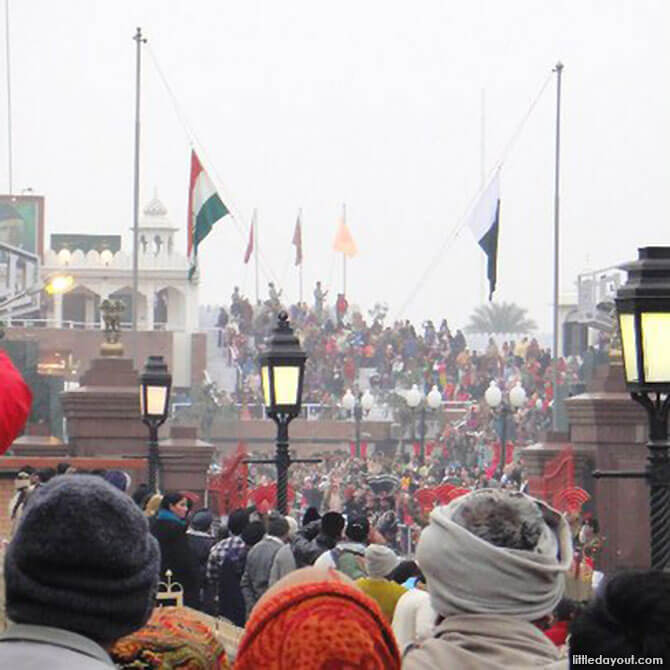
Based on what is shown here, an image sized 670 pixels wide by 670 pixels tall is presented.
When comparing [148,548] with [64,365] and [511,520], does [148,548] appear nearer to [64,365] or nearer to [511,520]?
[511,520]

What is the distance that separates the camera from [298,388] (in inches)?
622

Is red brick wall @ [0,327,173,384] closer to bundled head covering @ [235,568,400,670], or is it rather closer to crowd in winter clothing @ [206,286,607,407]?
crowd in winter clothing @ [206,286,607,407]

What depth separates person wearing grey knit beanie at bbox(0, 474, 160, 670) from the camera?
12.4 ft

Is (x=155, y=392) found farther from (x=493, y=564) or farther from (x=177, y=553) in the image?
(x=493, y=564)

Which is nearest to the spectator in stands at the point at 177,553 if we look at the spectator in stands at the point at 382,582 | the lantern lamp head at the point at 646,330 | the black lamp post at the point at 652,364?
the spectator in stands at the point at 382,582

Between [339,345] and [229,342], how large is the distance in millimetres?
4927

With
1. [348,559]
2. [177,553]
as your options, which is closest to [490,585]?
[348,559]

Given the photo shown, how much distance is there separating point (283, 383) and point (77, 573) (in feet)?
39.3

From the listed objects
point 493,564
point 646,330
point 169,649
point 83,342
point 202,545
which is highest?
point 83,342

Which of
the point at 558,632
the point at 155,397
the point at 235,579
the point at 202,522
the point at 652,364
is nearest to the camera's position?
the point at 558,632

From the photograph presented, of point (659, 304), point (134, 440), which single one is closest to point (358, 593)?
point (659, 304)

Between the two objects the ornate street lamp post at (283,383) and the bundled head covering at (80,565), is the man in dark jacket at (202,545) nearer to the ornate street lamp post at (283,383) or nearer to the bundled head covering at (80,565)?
the ornate street lamp post at (283,383)

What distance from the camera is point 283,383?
15797mm

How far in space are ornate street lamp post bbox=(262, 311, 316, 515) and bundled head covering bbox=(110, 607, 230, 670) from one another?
11.2m
